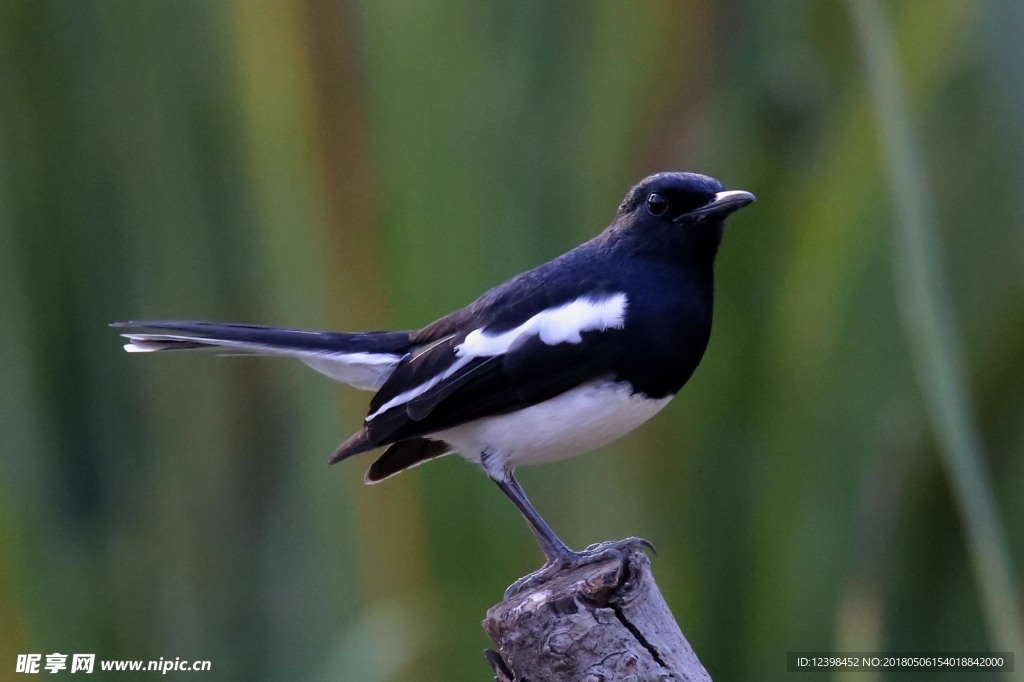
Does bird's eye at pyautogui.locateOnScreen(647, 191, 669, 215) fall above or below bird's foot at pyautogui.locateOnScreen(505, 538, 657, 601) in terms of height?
above

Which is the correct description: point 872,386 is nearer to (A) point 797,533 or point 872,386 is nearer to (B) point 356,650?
(A) point 797,533

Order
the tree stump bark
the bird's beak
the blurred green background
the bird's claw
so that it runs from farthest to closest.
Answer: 1. the blurred green background
2. the bird's beak
3. the bird's claw
4. the tree stump bark

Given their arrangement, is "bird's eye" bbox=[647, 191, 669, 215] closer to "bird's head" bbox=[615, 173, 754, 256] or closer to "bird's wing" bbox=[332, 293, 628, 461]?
"bird's head" bbox=[615, 173, 754, 256]

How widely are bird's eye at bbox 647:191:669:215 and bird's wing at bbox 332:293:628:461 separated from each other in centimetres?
19

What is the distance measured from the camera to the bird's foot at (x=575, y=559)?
1664 mm

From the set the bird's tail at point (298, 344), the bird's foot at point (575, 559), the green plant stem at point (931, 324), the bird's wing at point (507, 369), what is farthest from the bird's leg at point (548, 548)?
the green plant stem at point (931, 324)

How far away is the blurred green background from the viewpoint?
197 centimetres

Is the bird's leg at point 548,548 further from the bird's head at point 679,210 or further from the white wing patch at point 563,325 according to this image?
the bird's head at point 679,210

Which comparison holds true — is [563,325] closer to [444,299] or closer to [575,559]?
[444,299]

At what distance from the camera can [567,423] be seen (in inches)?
72.3

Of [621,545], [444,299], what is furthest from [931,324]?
[444,299]

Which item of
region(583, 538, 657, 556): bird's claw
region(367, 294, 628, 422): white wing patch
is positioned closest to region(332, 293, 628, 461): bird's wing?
region(367, 294, 628, 422): white wing patch

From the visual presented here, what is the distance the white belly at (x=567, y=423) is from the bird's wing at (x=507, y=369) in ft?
0.07

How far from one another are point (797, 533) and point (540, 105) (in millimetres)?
898
